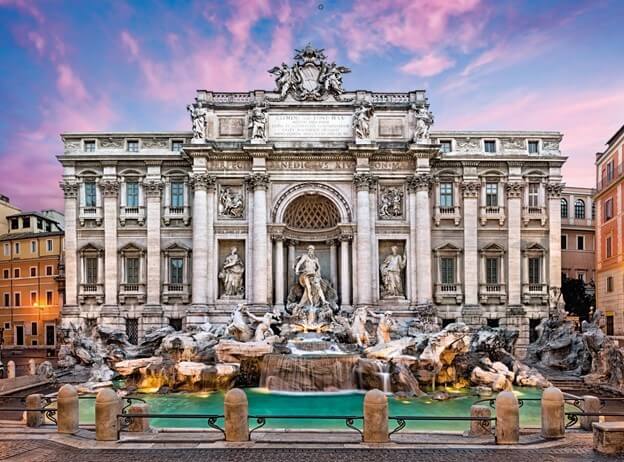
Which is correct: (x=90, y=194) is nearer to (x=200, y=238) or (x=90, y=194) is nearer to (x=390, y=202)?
(x=200, y=238)

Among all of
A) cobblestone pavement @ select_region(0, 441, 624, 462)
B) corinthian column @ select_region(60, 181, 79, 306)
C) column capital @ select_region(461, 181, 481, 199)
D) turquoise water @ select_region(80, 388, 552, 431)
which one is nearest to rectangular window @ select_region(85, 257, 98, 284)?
corinthian column @ select_region(60, 181, 79, 306)

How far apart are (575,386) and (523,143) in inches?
643

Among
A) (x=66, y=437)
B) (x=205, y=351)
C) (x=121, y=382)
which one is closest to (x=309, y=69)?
(x=205, y=351)

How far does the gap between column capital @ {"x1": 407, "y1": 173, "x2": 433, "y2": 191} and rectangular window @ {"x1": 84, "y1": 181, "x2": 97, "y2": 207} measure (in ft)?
64.5

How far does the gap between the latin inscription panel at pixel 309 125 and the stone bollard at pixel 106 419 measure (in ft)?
74.9

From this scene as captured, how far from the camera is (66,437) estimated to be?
469 inches

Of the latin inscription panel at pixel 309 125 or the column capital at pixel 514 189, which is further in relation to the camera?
the column capital at pixel 514 189

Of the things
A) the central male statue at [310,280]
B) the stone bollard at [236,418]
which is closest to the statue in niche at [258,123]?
the central male statue at [310,280]

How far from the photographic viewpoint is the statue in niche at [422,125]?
3173 centimetres

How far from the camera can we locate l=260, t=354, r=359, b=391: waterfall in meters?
22.3

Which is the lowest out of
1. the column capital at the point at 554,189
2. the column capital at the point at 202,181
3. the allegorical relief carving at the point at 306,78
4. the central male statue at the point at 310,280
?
the central male statue at the point at 310,280

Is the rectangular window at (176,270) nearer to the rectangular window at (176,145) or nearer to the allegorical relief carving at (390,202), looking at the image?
the rectangular window at (176,145)

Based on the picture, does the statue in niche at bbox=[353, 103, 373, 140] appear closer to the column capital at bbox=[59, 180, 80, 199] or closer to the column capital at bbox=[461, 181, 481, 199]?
the column capital at bbox=[461, 181, 481, 199]

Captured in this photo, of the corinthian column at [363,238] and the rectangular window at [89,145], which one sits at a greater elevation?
the rectangular window at [89,145]
